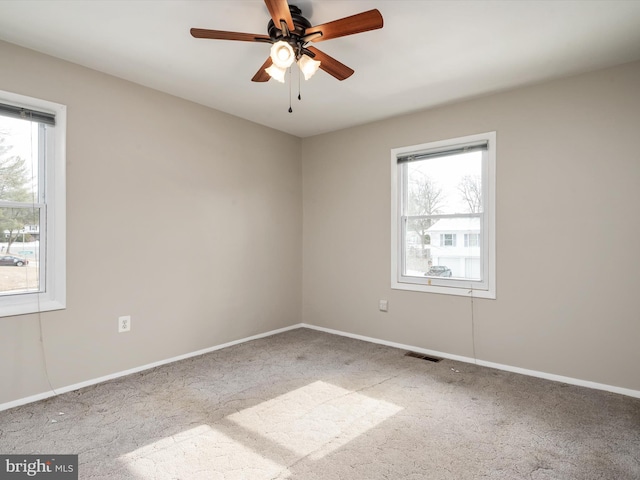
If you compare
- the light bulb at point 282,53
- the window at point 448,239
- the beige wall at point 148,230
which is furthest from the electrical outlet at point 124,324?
the window at point 448,239

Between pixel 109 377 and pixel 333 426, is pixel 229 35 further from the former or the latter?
pixel 109 377

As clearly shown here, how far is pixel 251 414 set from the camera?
8.17 feet

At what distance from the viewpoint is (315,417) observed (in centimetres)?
246

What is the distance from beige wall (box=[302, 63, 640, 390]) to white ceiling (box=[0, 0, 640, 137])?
0.82 ft

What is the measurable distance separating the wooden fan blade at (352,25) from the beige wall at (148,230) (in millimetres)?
1947

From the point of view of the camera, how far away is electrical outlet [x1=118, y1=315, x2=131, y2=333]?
3.12 metres

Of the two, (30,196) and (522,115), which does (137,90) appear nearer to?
(30,196)

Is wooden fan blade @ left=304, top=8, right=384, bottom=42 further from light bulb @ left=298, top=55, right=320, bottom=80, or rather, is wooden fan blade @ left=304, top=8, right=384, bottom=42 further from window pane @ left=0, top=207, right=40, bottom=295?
window pane @ left=0, top=207, right=40, bottom=295

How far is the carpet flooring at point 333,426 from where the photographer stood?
76.0 inches

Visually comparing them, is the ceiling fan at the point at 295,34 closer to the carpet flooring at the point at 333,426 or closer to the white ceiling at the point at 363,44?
the white ceiling at the point at 363,44

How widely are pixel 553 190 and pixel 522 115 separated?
713 millimetres

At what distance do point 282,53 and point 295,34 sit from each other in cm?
18

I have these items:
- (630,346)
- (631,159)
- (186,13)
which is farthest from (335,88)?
(630,346)

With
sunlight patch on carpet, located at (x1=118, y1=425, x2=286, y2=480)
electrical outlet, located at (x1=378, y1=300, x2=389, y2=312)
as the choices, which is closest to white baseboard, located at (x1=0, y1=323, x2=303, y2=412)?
sunlight patch on carpet, located at (x1=118, y1=425, x2=286, y2=480)
